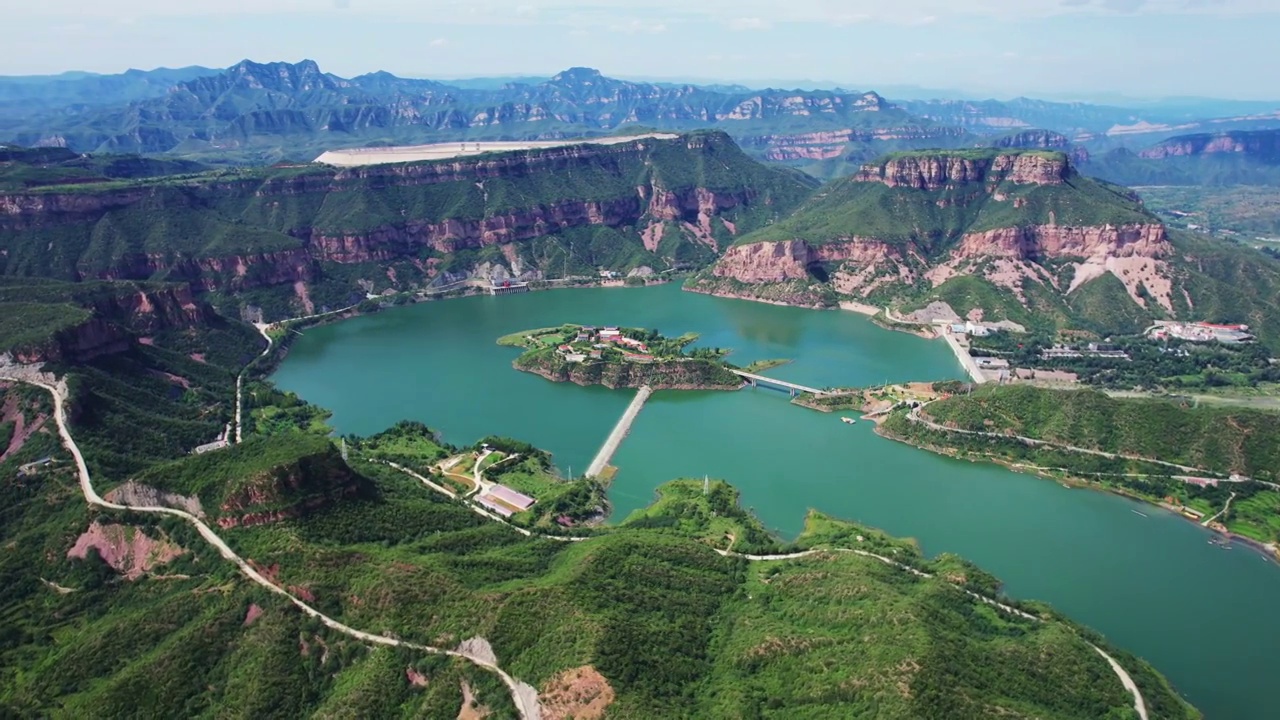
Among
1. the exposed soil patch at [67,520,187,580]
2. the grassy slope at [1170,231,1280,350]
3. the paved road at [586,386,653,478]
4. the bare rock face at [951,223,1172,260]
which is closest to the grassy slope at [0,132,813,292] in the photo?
the bare rock face at [951,223,1172,260]

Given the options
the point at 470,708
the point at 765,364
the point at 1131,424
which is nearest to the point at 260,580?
the point at 470,708

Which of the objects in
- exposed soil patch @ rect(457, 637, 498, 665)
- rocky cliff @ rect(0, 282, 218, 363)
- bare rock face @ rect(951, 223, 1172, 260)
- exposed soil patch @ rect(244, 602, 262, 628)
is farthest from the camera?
bare rock face @ rect(951, 223, 1172, 260)

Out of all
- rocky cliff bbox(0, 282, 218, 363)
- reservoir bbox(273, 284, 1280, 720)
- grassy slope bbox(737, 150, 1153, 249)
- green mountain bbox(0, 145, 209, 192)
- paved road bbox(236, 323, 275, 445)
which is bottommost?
reservoir bbox(273, 284, 1280, 720)

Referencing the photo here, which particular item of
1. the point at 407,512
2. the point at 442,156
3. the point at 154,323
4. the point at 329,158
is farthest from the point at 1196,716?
the point at 329,158

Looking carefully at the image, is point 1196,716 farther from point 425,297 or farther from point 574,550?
point 425,297

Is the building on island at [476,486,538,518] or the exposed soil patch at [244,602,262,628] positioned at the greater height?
the exposed soil patch at [244,602,262,628]

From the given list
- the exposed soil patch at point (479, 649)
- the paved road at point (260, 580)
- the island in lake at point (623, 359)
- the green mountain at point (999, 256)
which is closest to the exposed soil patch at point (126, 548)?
the paved road at point (260, 580)

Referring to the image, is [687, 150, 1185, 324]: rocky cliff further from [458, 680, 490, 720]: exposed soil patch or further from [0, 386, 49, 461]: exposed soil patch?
[458, 680, 490, 720]: exposed soil patch
